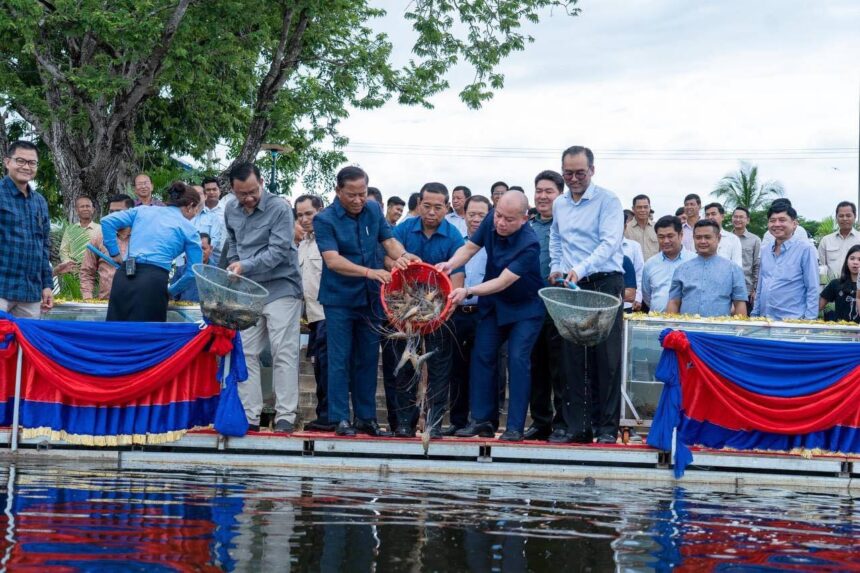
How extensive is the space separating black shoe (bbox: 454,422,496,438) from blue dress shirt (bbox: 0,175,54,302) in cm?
363

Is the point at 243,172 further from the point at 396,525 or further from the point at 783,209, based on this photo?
the point at 783,209

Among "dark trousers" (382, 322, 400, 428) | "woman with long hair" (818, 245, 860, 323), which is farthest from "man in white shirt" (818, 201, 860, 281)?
"dark trousers" (382, 322, 400, 428)

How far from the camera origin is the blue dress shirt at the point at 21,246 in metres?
9.29

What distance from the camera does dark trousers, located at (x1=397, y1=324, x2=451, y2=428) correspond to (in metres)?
9.20

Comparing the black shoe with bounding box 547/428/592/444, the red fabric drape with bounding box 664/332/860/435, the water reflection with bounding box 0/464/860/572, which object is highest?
the red fabric drape with bounding box 664/332/860/435

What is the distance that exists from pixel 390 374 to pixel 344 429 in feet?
2.19

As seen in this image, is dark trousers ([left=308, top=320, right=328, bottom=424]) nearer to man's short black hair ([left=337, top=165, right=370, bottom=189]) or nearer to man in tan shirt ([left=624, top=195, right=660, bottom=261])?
man's short black hair ([left=337, top=165, right=370, bottom=189])

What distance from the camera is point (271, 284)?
9.28 metres

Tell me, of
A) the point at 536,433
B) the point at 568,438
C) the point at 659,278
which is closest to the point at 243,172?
the point at 536,433

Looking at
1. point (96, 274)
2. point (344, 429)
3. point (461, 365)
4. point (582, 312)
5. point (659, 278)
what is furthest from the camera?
point (96, 274)

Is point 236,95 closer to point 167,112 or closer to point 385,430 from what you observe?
point 167,112

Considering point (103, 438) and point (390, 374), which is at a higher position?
point (390, 374)

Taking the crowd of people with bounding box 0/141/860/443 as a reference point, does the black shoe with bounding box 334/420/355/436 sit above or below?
below

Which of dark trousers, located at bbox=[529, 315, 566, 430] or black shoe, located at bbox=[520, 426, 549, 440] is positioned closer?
dark trousers, located at bbox=[529, 315, 566, 430]
